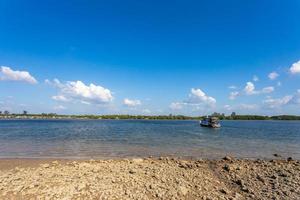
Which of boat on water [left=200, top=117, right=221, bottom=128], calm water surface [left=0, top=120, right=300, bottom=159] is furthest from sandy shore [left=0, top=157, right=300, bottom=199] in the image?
boat on water [left=200, top=117, right=221, bottom=128]

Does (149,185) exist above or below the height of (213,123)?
above

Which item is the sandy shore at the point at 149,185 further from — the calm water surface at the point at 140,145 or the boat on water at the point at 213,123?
the boat on water at the point at 213,123

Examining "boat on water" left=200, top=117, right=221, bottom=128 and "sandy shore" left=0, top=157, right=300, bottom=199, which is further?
"boat on water" left=200, top=117, right=221, bottom=128

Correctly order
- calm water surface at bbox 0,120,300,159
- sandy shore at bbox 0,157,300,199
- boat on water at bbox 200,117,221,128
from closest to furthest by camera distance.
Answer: sandy shore at bbox 0,157,300,199 → calm water surface at bbox 0,120,300,159 → boat on water at bbox 200,117,221,128

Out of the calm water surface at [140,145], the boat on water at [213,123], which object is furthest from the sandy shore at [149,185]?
the boat on water at [213,123]

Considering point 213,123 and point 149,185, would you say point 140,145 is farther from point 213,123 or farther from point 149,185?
point 213,123

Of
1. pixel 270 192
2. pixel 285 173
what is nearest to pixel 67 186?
pixel 270 192

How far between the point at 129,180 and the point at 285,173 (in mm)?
8384

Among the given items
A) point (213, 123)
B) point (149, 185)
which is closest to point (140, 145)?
point (149, 185)

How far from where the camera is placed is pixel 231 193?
7.69 metres

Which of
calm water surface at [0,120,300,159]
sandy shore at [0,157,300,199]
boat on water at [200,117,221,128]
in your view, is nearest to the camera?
sandy shore at [0,157,300,199]

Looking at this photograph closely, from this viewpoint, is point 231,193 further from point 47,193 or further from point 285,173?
point 47,193

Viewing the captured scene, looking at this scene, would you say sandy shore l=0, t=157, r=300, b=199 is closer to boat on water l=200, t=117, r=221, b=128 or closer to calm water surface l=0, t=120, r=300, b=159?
calm water surface l=0, t=120, r=300, b=159

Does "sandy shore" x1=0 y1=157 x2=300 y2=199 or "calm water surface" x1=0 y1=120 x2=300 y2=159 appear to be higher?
"sandy shore" x1=0 y1=157 x2=300 y2=199
